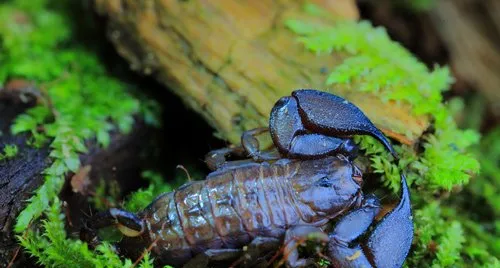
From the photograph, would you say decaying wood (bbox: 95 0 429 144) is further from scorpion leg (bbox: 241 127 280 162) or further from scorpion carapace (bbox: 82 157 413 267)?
scorpion carapace (bbox: 82 157 413 267)

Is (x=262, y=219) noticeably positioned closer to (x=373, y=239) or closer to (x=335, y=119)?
(x=373, y=239)

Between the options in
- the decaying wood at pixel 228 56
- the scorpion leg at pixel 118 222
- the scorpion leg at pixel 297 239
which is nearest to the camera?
the scorpion leg at pixel 297 239

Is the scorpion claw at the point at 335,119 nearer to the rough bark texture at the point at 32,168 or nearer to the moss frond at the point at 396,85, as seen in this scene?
the moss frond at the point at 396,85

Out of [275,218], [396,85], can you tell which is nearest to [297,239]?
[275,218]

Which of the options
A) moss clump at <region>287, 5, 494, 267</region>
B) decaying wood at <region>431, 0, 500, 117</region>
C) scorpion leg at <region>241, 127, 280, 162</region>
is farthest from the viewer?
decaying wood at <region>431, 0, 500, 117</region>

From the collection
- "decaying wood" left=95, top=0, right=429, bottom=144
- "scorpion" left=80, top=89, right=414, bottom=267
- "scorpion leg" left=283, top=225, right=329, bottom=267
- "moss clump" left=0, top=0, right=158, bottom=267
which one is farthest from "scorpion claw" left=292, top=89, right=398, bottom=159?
"moss clump" left=0, top=0, right=158, bottom=267

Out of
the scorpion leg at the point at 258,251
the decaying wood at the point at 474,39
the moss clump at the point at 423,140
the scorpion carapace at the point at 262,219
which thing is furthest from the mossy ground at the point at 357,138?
the decaying wood at the point at 474,39

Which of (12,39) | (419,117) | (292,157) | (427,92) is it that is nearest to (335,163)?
(292,157)
